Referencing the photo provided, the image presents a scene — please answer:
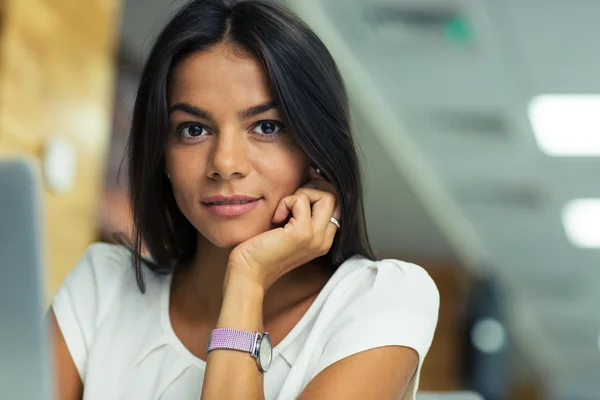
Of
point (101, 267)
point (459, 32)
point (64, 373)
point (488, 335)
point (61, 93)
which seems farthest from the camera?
point (488, 335)

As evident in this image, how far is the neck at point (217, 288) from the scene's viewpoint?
1519 mm

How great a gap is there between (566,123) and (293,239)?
506 cm

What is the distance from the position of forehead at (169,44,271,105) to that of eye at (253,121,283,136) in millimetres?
41

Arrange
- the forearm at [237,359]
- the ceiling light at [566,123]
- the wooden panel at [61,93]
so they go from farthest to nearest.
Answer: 1. the ceiling light at [566,123]
2. the wooden panel at [61,93]
3. the forearm at [237,359]

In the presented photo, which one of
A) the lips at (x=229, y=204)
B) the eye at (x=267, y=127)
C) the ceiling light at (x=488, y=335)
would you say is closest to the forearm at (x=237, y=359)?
the lips at (x=229, y=204)

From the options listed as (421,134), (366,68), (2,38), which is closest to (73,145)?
(2,38)

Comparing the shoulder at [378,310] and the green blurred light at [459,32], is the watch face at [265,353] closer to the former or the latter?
the shoulder at [378,310]

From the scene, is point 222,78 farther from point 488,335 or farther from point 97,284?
point 488,335

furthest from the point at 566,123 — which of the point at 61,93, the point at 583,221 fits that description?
the point at 61,93

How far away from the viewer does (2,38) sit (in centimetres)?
224

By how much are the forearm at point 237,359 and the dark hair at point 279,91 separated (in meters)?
0.23

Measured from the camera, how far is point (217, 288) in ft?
5.06

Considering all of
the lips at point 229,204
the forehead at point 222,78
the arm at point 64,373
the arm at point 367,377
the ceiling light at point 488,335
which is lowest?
the ceiling light at point 488,335

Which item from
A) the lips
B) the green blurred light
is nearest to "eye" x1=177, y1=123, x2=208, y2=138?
the lips
